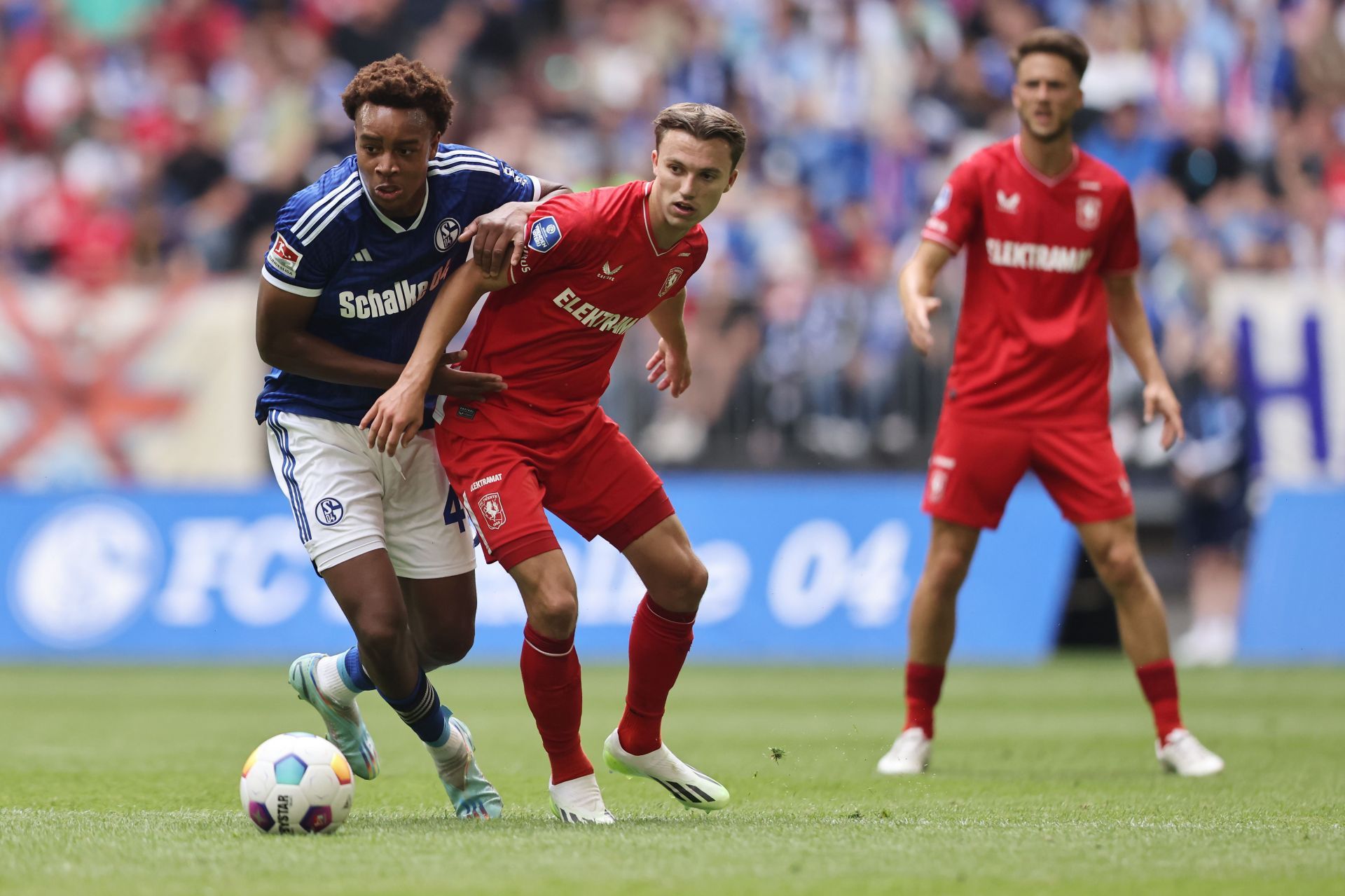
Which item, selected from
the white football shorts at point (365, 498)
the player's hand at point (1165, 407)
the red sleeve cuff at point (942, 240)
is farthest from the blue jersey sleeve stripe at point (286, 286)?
the player's hand at point (1165, 407)

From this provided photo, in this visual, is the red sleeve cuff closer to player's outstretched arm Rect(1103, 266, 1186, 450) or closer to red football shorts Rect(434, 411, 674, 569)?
player's outstretched arm Rect(1103, 266, 1186, 450)

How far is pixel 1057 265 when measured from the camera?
281 inches

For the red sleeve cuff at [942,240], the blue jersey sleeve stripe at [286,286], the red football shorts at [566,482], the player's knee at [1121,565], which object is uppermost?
the red sleeve cuff at [942,240]

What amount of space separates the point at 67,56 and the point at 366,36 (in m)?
2.87

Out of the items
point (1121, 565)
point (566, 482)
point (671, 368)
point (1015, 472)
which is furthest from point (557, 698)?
point (1121, 565)

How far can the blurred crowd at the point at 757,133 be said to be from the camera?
13.7m

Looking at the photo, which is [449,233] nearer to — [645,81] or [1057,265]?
[1057,265]

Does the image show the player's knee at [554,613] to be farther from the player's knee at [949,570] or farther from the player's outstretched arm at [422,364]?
the player's knee at [949,570]

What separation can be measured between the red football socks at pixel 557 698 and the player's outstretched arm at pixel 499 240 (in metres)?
1.11

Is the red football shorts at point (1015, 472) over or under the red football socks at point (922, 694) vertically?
over

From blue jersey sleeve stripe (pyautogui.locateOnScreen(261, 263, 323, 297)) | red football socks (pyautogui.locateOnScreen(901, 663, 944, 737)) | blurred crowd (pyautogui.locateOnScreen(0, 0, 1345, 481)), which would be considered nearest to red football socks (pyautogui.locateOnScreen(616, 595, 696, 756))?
blue jersey sleeve stripe (pyautogui.locateOnScreen(261, 263, 323, 297))

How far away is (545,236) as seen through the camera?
5.38m

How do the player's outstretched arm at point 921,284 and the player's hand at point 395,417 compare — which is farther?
the player's outstretched arm at point 921,284

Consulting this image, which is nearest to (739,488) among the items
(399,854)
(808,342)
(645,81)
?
(808,342)
